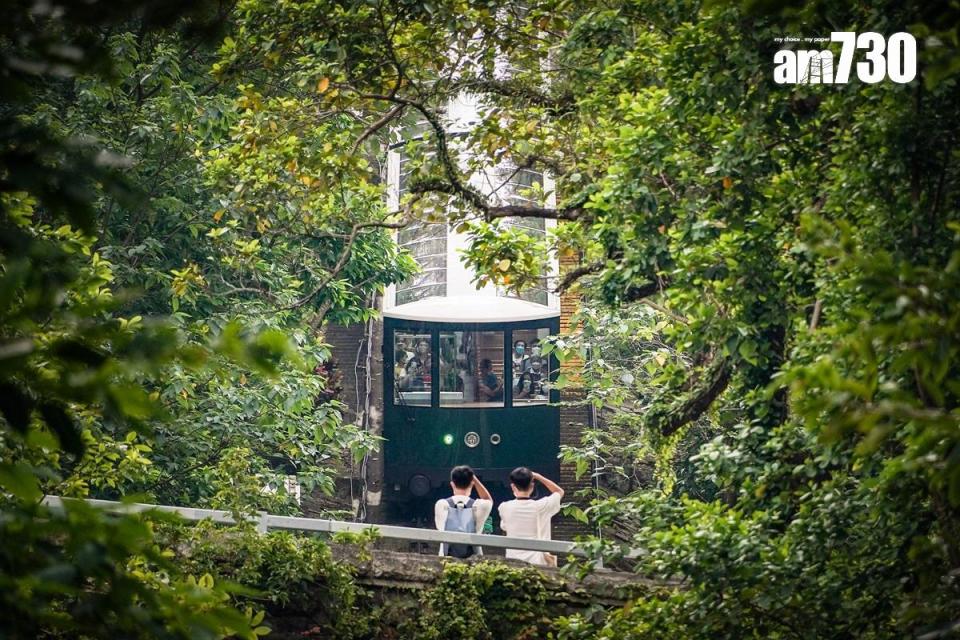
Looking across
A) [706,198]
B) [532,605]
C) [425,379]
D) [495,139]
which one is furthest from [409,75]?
[425,379]

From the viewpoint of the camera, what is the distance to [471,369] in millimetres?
18719

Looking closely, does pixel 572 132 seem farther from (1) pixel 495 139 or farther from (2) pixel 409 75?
(2) pixel 409 75

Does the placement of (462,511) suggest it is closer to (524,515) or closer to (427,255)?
(524,515)

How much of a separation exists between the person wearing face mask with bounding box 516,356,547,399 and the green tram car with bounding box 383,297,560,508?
17 millimetres

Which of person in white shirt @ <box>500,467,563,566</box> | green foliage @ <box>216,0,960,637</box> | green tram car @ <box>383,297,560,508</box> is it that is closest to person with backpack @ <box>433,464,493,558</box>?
person in white shirt @ <box>500,467,563,566</box>

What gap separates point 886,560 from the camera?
471 centimetres

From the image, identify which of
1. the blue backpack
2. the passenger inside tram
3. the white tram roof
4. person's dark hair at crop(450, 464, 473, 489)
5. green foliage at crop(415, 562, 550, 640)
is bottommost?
green foliage at crop(415, 562, 550, 640)

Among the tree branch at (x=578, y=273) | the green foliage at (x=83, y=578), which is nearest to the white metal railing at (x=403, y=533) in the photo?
the tree branch at (x=578, y=273)

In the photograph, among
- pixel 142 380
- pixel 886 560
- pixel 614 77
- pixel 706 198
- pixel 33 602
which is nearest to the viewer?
pixel 33 602

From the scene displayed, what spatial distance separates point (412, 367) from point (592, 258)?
32.3 ft

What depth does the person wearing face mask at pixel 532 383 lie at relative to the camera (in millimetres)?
18516

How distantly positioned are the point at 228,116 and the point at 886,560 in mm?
7438

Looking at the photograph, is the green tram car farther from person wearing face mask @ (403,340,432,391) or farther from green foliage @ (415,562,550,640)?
green foliage @ (415,562,550,640)

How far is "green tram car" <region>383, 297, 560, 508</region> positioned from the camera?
60.4 ft
